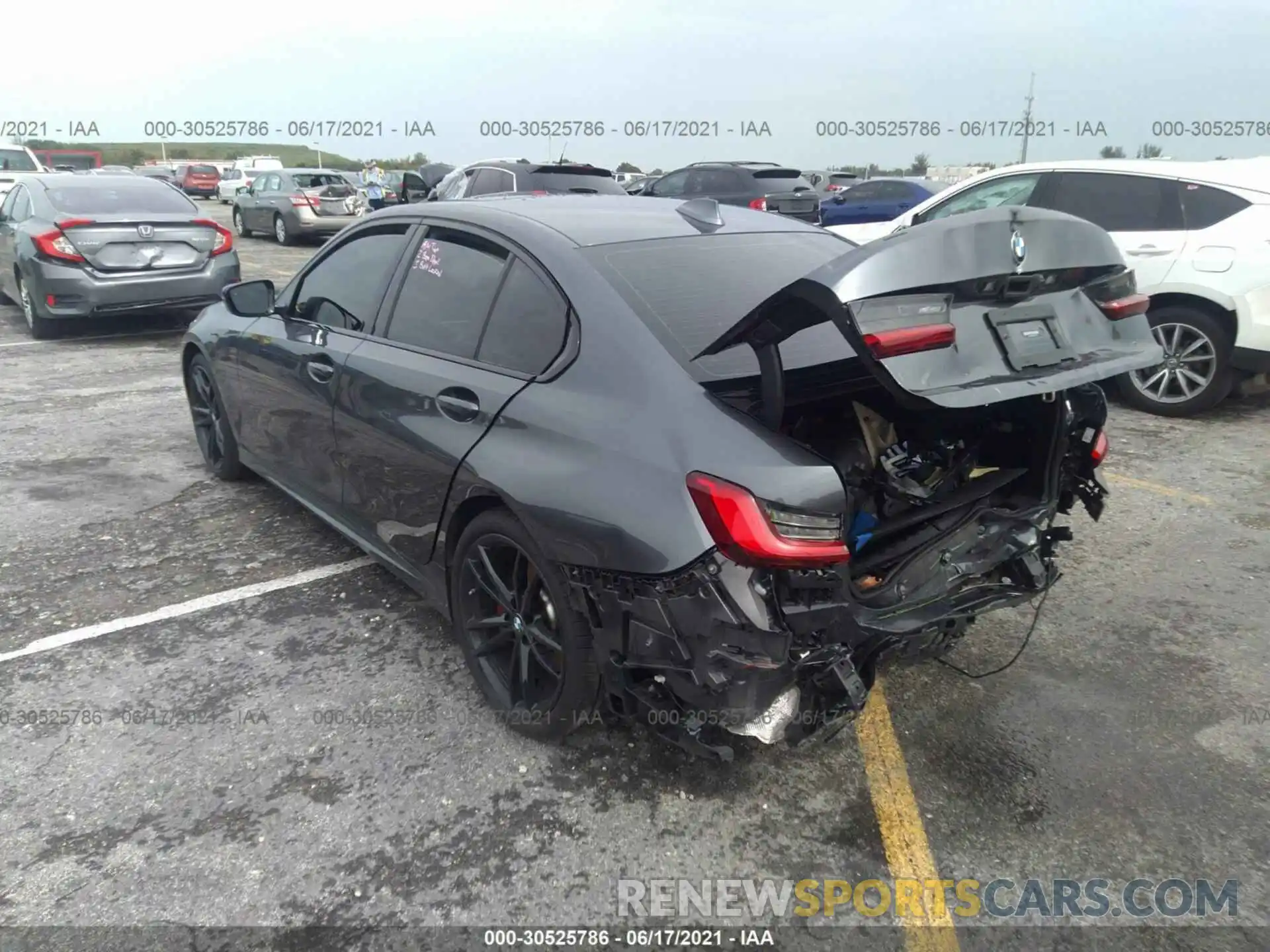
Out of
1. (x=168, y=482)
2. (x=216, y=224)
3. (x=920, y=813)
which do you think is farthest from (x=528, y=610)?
(x=216, y=224)

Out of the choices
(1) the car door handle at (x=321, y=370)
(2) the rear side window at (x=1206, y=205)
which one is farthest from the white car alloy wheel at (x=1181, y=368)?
(1) the car door handle at (x=321, y=370)

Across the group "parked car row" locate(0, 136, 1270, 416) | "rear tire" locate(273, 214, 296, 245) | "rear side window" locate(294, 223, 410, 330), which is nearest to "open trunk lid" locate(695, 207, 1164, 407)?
"rear side window" locate(294, 223, 410, 330)

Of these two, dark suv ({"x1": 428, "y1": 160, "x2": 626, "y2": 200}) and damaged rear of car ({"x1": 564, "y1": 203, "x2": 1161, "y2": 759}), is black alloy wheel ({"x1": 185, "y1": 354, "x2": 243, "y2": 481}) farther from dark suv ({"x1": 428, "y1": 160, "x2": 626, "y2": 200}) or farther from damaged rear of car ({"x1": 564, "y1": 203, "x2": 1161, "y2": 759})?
dark suv ({"x1": 428, "y1": 160, "x2": 626, "y2": 200})

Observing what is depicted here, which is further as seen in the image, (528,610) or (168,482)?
(168,482)

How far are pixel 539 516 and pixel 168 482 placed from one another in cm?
359

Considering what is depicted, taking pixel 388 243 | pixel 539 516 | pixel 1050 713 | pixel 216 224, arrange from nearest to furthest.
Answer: pixel 539 516
pixel 1050 713
pixel 388 243
pixel 216 224

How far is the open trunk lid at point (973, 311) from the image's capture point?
211 centimetres

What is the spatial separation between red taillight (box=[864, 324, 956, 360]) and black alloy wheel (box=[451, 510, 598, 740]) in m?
1.09

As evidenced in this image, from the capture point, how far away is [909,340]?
2113 mm

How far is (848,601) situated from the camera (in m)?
2.33

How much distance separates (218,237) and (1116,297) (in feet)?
28.7

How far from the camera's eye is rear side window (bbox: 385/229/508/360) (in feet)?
10.2

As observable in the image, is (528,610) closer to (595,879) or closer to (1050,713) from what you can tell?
(595,879)

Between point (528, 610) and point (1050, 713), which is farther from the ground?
point (528, 610)
